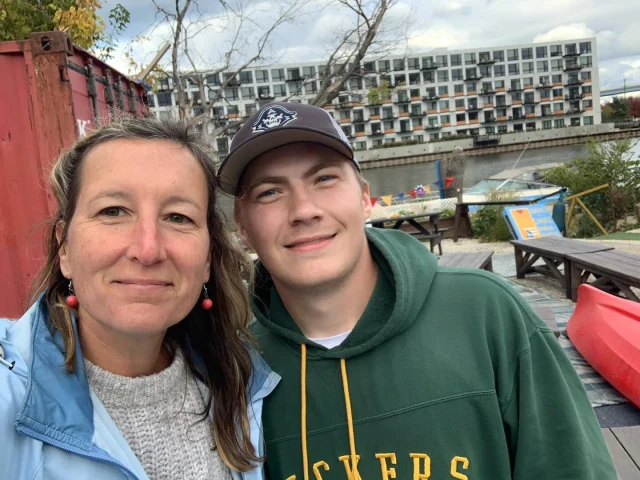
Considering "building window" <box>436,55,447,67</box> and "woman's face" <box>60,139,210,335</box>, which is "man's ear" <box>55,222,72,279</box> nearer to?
"woman's face" <box>60,139,210,335</box>

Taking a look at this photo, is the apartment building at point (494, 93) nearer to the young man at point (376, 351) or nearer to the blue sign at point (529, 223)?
the blue sign at point (529, 223)

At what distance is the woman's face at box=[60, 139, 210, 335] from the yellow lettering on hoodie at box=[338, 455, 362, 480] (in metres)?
0.63

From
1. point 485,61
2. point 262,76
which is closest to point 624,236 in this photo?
point 262,76

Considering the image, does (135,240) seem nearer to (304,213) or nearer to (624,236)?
(304,213)

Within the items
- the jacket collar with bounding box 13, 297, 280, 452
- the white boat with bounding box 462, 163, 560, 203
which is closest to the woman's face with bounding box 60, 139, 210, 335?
the jacket collar with bounding box 13, 297, 280, 452

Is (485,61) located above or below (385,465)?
above

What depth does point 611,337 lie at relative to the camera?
3.82m

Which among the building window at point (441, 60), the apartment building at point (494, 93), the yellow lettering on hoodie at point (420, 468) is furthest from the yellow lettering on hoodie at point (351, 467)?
the building window at point (441, 60)

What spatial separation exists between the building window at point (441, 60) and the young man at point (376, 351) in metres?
96.3

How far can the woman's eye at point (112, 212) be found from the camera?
1.26 m

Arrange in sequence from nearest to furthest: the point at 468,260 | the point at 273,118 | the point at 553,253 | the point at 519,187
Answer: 1. the point at 273,118
2. the point at 468,260
3. the point at 553,253
4. the point at 519,187

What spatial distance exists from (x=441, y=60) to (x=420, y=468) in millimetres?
97911

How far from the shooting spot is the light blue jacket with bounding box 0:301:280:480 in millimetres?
1000

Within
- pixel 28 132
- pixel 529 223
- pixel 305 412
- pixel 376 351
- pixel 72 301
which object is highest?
pixel 28 132
